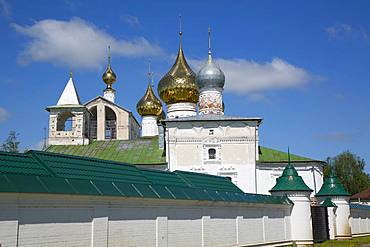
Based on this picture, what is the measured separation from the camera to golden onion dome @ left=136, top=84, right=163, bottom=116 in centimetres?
3525

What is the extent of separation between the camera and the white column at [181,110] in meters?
28.2

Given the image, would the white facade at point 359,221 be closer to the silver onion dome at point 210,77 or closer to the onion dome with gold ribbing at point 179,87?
the silver onion dome at point 210,77

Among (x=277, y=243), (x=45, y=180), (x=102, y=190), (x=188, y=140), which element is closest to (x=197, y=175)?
(x=277, y=243)

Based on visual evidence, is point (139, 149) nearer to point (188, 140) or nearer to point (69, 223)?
point (188, 140)

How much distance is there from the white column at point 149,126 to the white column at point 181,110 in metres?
5.91

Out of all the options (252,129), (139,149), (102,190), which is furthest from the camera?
(139,149)

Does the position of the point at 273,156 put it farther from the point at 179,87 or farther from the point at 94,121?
the point at 94,121

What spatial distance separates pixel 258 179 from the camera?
2416 cm

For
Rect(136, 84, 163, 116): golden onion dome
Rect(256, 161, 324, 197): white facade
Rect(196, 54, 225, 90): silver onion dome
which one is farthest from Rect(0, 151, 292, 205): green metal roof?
Rect(136, 84, 163, 116): golden onion dome

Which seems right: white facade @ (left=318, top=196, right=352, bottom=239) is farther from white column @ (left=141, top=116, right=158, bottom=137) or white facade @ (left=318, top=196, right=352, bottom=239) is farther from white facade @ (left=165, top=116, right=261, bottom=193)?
white column @ (left=141, top=116, right=158, bottom=137)

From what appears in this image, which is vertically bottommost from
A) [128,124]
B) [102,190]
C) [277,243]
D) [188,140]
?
[277,243]

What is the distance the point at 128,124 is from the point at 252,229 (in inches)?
889

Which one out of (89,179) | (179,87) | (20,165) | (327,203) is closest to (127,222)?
(89,179)

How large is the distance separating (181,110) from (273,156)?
5.97 metres
